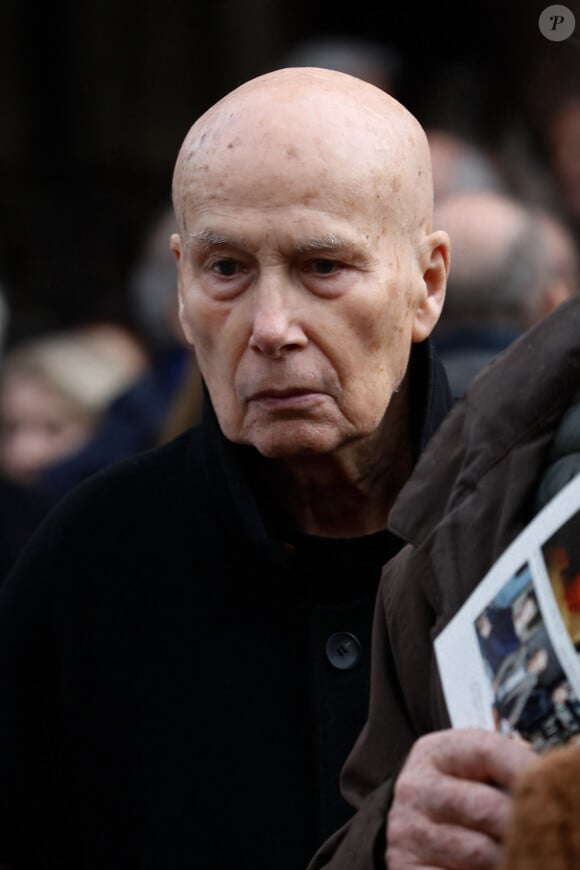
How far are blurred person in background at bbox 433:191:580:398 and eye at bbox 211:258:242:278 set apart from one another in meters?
1.28

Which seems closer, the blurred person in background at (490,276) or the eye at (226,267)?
the eye at (226,267)

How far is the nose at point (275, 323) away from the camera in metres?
2.79

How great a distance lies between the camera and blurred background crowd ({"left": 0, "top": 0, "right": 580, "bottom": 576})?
445 cm

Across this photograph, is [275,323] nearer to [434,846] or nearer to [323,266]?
[323,266]

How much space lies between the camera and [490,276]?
14.4 ft

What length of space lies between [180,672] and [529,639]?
1.34 meters

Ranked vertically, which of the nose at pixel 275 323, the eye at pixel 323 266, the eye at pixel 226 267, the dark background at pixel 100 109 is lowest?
the nose at pixel 275 323

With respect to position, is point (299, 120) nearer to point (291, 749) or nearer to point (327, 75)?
point (327, 75)

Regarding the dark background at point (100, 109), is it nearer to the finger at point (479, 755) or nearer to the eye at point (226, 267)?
the eye at point (226, 267)

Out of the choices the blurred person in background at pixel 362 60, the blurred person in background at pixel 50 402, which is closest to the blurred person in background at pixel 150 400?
the blurred person in background at pixel 50 402

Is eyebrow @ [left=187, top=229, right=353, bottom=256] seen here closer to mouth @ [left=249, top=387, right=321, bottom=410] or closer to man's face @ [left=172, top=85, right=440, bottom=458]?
man's face @ [left=172, top=85, right=440, bottom=458]

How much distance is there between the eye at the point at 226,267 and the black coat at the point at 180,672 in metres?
0.31

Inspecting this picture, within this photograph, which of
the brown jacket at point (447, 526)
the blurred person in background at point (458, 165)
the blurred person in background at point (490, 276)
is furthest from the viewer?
the blurred person in background at point (458, 165)

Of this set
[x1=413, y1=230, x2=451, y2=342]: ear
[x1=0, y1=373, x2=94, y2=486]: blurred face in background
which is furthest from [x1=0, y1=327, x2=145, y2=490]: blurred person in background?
[x1=413, y1=230, x2=451, y2=342]: ear
